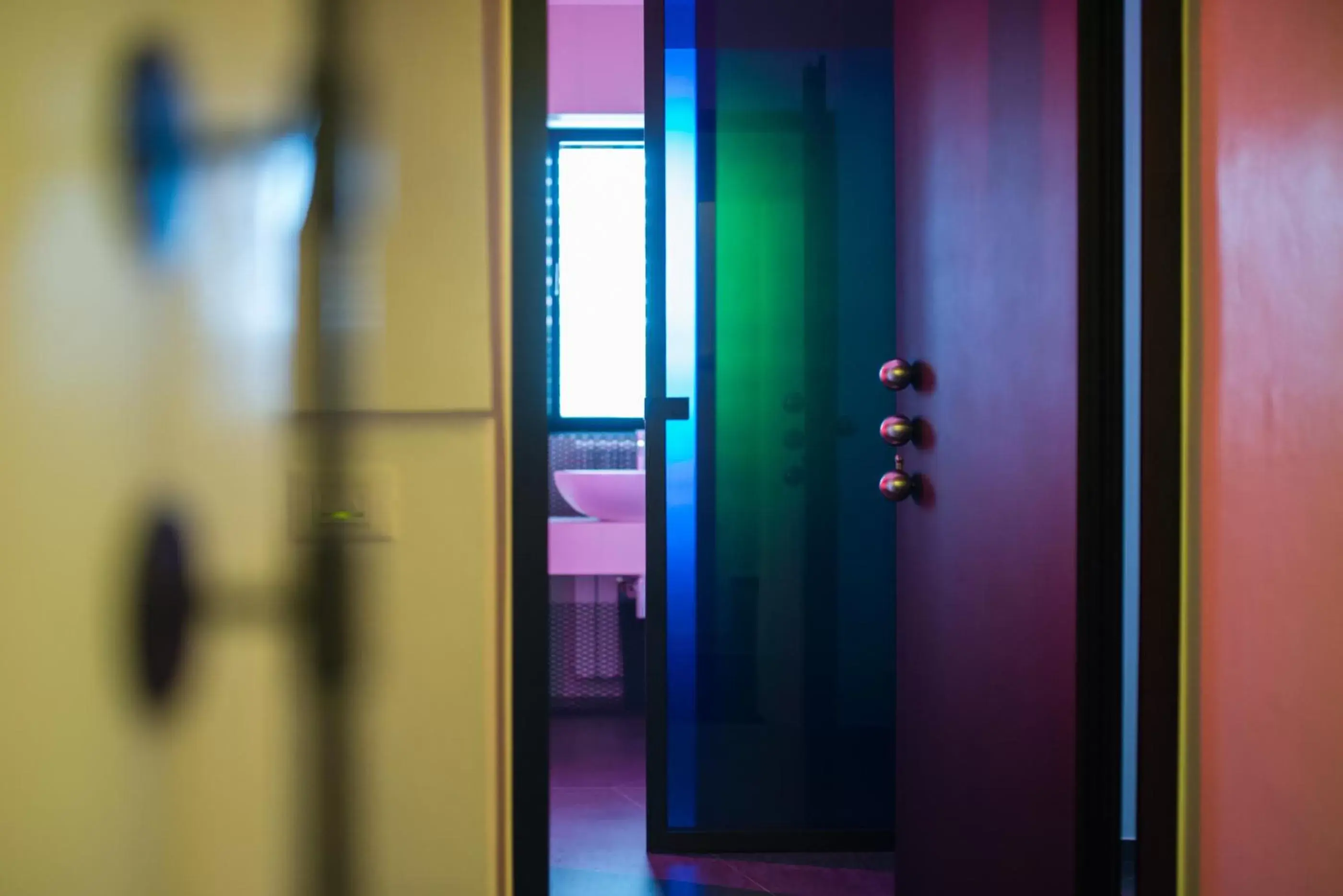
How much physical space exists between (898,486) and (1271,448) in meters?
0.63

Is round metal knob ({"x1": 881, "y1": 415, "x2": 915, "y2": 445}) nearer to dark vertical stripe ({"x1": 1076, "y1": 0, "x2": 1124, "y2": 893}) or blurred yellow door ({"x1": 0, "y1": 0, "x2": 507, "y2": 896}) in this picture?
dark vertical stripe ({"x1": 1076, "y1": 0, "x2": 1124, "y2": 893})

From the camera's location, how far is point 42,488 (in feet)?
3.98

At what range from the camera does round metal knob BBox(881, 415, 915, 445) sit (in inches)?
65.9

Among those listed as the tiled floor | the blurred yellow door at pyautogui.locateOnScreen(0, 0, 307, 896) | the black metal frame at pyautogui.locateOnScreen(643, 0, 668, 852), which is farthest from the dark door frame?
the black metal frame at pyautogui.locateOnScreen(643, 0, 668, 852)

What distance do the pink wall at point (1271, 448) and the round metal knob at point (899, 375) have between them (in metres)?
0.51

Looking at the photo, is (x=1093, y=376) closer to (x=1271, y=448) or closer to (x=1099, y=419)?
(x=1099, y=419)

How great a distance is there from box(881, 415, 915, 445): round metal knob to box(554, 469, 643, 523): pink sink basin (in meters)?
1.38

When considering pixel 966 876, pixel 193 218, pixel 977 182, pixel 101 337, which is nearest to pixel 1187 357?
pixel 977 182

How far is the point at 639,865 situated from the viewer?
2260 mm

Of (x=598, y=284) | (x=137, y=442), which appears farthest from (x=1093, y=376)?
(x=598, y=284)

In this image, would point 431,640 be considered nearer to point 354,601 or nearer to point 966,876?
point 354,601

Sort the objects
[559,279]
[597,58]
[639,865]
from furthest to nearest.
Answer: [559,279]
[597,58]
[639,865]

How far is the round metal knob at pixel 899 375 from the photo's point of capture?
167cm

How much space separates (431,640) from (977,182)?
0.99 m
